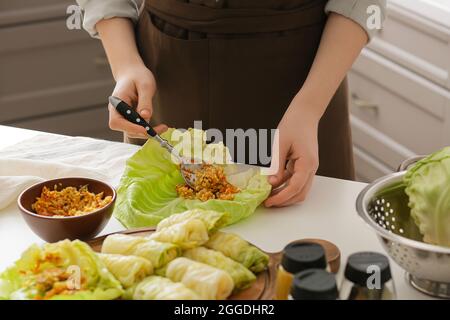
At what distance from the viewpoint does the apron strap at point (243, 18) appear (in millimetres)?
1865

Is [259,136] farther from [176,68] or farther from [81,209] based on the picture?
[81,209]

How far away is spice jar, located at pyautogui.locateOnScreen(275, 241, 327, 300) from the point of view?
112cm

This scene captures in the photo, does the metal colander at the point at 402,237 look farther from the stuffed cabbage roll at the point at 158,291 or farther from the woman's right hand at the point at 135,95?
the woman's right hand at the point at 135,95

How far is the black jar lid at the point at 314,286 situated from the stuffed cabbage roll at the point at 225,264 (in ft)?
0.55

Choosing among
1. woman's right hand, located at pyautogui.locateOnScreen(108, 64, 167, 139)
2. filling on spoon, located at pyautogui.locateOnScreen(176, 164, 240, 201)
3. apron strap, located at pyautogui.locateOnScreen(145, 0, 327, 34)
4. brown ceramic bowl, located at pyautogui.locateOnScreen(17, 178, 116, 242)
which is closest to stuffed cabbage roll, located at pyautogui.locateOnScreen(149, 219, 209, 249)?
brown ceramic bowl, located at pyautogui.locateOnScreen(17, 178, 116, 242)

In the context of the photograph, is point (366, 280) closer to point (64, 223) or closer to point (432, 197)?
point (432, 197)

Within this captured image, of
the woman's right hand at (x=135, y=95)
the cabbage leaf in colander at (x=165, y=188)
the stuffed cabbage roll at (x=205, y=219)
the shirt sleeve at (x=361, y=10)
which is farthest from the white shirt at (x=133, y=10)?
the stuffed cabbage roll at (x=205, y=219)

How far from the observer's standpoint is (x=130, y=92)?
5.82ft

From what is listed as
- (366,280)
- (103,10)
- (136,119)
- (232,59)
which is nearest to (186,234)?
(366,280)

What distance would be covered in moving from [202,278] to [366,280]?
0.23 m

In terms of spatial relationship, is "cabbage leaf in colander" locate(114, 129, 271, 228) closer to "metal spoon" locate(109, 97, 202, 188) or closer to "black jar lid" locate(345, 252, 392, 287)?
"metal spoon" locate(109, 97, 202, 188)

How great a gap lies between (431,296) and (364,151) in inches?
79.5

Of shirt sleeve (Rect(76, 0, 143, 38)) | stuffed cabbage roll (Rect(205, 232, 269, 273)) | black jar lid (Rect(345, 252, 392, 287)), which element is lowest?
stuffed cabbage roll (Rect(205, 232, 269, 273))

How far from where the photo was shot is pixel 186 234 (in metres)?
1.29
